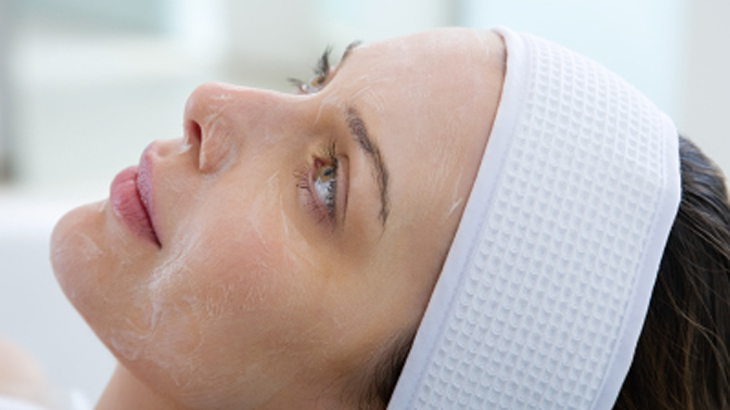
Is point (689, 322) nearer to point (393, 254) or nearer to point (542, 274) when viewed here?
point (542, 274)

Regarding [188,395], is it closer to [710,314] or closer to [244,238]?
[244,238]

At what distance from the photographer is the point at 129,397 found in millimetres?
1053

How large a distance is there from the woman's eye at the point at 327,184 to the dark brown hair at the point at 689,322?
380 millimetres

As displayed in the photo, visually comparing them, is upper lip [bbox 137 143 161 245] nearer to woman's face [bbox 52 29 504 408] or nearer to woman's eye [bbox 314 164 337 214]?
woman's face [bbox 52 29 504 408]

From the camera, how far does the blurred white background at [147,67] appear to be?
68.7 inches

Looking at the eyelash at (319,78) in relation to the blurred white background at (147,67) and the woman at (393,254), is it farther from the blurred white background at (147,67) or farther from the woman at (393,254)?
the blurred white background at (147,67)

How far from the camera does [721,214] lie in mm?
1007

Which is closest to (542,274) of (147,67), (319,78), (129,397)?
(319,78)

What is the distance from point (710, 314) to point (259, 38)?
9.87 feet

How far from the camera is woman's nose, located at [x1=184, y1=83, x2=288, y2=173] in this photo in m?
0.95

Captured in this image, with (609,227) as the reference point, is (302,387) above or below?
below

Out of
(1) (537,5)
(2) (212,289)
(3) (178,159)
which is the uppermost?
(3) (178,159)

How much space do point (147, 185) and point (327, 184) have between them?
0.71ft

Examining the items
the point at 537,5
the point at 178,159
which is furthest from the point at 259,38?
the point at 178,159
